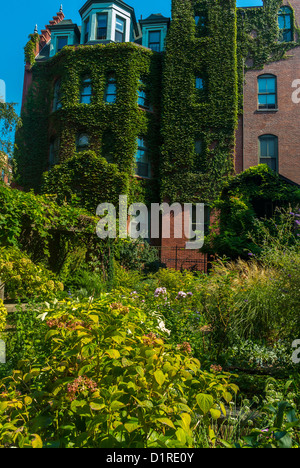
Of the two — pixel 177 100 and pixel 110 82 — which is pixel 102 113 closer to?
pixel 110 82

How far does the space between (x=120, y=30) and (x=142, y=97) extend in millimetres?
4715

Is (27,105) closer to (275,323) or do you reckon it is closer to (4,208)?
(4,208)

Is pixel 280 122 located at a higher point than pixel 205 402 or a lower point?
higher

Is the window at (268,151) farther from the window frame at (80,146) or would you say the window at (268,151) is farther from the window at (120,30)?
the window at (120,30)

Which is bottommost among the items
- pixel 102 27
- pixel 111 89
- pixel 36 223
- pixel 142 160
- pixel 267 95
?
pixel 36 223

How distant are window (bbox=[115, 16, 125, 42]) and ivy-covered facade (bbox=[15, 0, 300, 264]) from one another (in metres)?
0.06

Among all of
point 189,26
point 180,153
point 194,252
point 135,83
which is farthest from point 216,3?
point 194,252

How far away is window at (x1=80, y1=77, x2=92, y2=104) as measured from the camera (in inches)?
776

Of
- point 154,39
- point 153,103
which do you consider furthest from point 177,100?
point 154,39

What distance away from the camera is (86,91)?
1981cm

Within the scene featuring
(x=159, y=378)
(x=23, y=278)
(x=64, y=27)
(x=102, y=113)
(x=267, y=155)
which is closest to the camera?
(x=159, y=378)

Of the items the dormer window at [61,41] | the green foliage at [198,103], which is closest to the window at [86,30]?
the dormer window at [61,41]

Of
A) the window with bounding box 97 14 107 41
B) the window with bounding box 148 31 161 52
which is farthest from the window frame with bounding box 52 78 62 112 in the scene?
the window with bounding box 148 31 161 52

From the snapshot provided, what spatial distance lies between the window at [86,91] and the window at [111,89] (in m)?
1.02
